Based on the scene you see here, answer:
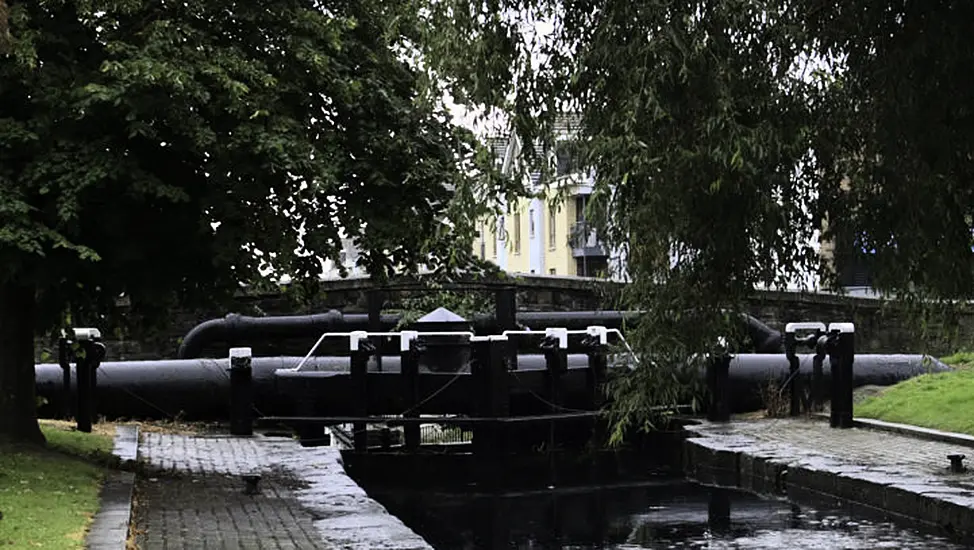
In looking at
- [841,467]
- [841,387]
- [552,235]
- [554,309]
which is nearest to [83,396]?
[841,467]

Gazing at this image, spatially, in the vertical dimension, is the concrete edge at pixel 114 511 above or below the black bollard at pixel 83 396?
below

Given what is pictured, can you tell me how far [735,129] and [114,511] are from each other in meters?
5.75

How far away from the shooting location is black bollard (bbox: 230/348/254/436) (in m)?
20.0

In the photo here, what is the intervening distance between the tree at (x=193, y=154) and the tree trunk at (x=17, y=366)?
0.02 metres

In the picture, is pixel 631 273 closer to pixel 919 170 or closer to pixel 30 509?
pixel 919 170

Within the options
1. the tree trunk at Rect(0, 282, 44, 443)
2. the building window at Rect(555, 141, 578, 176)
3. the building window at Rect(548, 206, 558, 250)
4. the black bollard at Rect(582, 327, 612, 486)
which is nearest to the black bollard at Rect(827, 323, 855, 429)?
the black bollard at Rect(582, 327, 612, 486)

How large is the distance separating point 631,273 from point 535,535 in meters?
5.06

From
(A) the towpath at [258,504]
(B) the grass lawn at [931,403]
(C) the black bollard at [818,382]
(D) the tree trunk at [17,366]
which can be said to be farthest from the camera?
(C) the black bollard at [818,382]

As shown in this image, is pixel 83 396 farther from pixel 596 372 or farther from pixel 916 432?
pixel 916 432

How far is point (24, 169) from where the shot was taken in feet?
43.3

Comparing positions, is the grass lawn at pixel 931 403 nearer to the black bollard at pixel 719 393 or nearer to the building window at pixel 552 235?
the black bollard at pixel 719 393

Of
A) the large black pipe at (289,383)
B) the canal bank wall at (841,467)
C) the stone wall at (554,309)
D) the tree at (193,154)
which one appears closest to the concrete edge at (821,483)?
the canal bank wall at (841,467)

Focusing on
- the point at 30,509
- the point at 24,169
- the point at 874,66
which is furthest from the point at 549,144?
the point at 24,169

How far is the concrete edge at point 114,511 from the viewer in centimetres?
998
